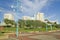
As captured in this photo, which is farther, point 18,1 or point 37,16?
point 37,16

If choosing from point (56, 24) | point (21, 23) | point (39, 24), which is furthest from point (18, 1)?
point (56, 24)

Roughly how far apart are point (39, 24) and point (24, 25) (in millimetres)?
9011

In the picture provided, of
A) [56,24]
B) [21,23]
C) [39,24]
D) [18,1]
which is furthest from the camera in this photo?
[56,24]

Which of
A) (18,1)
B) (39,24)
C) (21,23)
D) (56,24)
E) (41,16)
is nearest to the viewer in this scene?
(18,1)

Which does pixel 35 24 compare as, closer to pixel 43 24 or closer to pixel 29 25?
pixel 29 25

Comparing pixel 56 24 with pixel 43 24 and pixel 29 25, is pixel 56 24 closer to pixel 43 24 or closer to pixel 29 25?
pixel 43 24

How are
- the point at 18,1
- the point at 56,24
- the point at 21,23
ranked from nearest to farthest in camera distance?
the point at 18,1, the point at 21,23, the point at 56,24

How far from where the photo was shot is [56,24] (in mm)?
94188

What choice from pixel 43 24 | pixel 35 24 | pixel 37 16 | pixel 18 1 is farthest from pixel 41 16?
pixel 18 1

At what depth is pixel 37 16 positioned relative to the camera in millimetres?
100500

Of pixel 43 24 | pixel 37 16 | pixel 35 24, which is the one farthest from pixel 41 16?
pixel 35 24

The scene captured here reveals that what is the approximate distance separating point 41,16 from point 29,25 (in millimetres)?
32512

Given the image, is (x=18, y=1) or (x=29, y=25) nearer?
(x=18, y=1)

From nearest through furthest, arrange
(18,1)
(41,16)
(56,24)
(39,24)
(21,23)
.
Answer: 1. (18,1)
2. (21,23)
3. (39,24)
4. (56,24)
5. (41,16)
